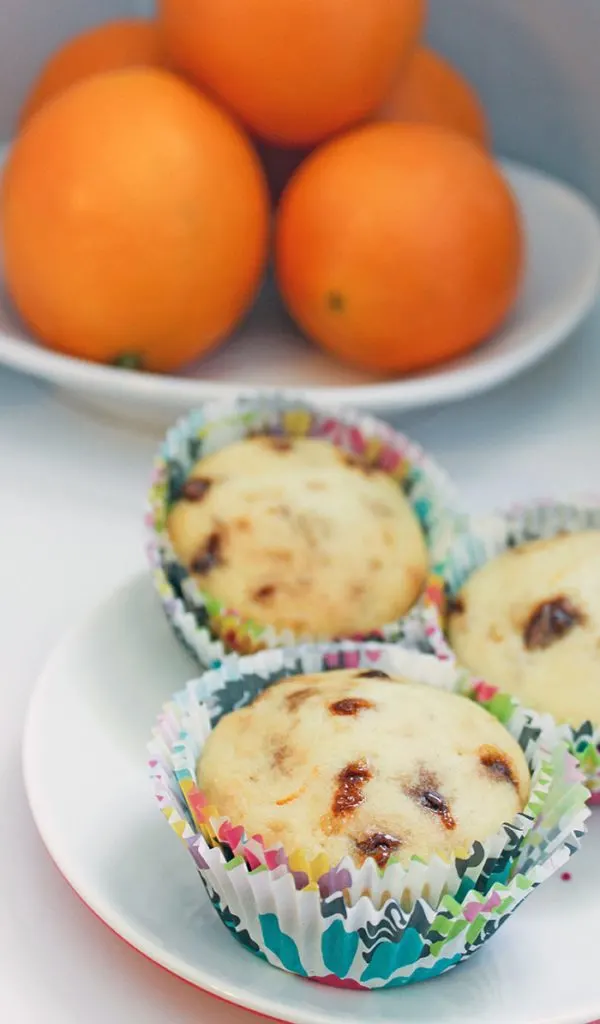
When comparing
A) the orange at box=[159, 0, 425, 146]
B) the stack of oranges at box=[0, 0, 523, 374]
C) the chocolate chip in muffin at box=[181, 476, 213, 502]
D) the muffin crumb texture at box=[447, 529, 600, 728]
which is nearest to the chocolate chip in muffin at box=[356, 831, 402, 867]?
the muffin crumb texture at box=[447, 529, 600, 728]

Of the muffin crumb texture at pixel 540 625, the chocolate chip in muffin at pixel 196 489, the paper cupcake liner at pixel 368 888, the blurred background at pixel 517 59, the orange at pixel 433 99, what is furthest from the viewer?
the blurred background at pixel 517 59

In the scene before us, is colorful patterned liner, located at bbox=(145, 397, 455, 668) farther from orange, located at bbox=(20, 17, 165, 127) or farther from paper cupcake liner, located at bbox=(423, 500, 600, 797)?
orange, located at bbox=(20, 17, 165, 127)

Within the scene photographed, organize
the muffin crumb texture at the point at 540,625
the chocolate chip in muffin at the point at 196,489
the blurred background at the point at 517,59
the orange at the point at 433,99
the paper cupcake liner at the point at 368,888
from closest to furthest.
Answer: the paper cupcake liner at the point at 368,888 < the muffin crumb texture at the point at 540,625 < the chocolate chip in muffin at the point at 196,489 < the orange at the point at 433,99 < the blurred background at the point at 517,59

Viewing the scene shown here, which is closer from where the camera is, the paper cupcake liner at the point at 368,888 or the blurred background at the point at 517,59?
the paper cupcake liner at the point at 368,888

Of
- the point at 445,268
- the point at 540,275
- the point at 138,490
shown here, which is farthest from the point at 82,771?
the point at 540,275

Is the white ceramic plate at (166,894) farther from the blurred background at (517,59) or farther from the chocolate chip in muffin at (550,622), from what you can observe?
the blurred background at (517,59)

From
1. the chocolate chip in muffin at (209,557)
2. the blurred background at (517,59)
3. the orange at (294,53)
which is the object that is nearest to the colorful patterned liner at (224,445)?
the chocolate chip in muffin at (209,557)

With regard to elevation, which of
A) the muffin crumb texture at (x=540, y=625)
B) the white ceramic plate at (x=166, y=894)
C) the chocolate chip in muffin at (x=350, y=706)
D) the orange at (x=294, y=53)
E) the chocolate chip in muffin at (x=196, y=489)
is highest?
the orange at (x=294, y=53)

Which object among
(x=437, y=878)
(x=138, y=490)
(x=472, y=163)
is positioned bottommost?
(x=138, y=490)

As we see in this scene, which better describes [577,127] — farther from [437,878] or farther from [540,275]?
[437,878]
